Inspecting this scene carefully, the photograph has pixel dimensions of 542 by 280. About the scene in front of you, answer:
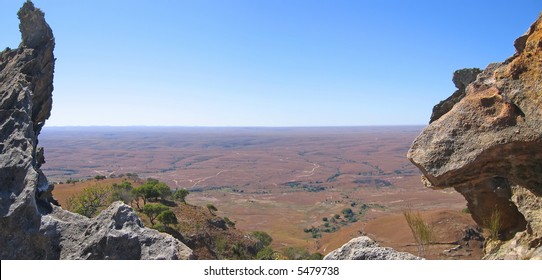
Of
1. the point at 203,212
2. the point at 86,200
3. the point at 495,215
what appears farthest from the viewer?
the point at 203,212

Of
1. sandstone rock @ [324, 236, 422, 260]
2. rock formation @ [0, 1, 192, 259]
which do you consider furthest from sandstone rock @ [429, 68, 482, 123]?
rock formation @ [0, 1, 192, 259]

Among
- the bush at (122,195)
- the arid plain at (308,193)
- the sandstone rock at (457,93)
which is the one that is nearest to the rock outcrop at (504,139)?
the sandstone rock at (457,93)

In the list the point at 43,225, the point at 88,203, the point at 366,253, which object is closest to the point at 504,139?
the point at 366,253

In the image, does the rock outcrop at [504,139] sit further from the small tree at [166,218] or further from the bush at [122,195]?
the bush at [122,195]

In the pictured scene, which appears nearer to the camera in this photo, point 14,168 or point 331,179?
point 14,168

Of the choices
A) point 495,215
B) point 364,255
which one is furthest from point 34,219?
point 495,215

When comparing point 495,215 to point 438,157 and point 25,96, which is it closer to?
point 438,157
